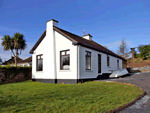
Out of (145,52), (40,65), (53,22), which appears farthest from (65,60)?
(145,52)

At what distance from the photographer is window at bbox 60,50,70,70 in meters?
12.9

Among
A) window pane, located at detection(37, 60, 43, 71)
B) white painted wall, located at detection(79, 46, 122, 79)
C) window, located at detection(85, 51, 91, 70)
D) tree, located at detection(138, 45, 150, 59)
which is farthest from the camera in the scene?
tree, located at detection(138, 45, 150, 59)

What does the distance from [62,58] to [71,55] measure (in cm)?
129

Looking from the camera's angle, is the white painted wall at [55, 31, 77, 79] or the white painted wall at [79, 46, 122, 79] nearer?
the white painted wall at [55, 31, 77, 79]

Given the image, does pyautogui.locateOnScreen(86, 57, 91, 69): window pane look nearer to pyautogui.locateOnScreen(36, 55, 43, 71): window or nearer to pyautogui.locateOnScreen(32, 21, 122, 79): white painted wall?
pyautogui.locateOnScreen(32, 21, 122, 79): white painted wall

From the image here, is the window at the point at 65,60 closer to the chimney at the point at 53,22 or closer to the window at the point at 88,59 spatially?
the window at the point at 88,59

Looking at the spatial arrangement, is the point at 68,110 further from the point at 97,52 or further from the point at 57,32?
the point at 97,52

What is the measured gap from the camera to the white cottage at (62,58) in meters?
12.3

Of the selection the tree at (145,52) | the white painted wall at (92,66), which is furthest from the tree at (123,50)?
the white painted wall at (92,66)

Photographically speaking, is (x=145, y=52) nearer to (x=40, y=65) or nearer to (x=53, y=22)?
(x=53, y=22)

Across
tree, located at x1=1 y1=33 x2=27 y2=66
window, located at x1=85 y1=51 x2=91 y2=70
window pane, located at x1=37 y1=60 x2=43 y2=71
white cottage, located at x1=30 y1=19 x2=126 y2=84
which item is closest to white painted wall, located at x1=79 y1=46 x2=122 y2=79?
white cottage, located at x1=30 y1=19 x2=126 y2=84

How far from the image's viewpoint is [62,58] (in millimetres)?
13352

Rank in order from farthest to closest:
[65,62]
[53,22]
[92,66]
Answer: [53,22], [92,66], [65,62]

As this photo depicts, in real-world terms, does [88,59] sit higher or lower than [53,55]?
lower
